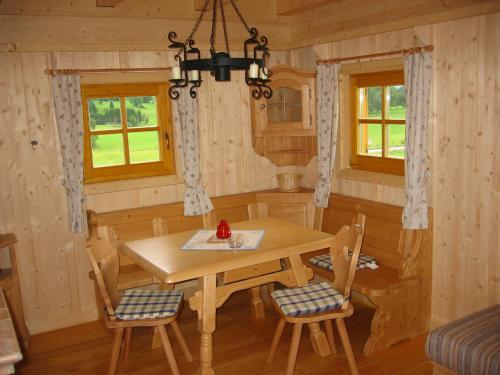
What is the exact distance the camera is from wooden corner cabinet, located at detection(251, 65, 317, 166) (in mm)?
4633

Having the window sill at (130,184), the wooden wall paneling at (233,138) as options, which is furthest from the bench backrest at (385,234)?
the window sill at (130,184)

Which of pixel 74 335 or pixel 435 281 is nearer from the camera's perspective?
pixel 435 281

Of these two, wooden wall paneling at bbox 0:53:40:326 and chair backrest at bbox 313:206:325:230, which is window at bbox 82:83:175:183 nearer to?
wooden wall paneling at bbox 0:53:40:326

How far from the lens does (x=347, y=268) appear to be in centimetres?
322

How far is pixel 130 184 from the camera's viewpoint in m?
4.48

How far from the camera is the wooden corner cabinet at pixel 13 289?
151 inches

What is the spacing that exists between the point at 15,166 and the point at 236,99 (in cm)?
194

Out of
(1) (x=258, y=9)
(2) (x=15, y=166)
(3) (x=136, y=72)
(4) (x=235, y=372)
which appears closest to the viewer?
(4) (x=235, y=372)

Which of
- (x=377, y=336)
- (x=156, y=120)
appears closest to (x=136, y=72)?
(x=156, y=120)

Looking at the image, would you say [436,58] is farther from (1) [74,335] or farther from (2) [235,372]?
(1) [74,335]

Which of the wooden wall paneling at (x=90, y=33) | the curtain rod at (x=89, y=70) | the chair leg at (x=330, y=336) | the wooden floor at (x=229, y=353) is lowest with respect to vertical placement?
the wooden floor at (x=229, y=353)

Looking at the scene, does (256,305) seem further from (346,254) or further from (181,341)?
A: (346,254)

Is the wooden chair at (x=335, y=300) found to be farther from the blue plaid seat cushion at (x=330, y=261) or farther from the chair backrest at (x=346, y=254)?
the blue plaid seat cushion at (x=330, y=261)

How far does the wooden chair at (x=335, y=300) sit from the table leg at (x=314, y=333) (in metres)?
0.28
